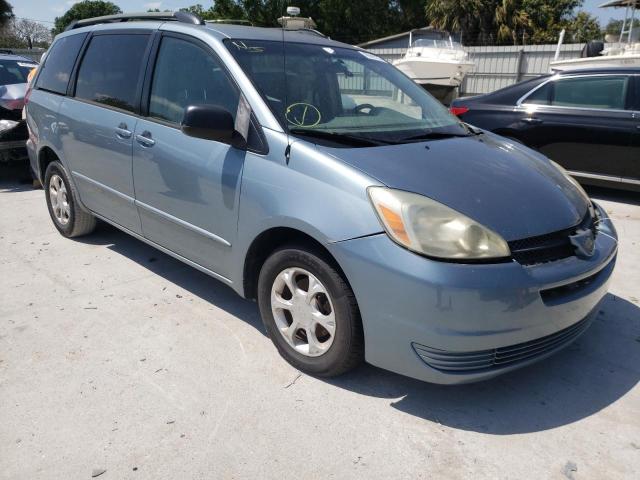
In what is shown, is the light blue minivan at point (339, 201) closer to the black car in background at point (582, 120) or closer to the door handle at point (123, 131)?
the door handle at point (123, 131)

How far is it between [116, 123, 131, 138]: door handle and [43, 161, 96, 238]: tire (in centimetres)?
109

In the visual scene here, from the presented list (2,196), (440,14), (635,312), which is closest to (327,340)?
(635,312)

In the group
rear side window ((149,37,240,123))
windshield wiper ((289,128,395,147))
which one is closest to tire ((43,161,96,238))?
rear side window ((149,37,240,123))

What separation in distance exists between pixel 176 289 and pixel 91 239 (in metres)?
1.59

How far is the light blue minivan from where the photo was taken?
236 cm

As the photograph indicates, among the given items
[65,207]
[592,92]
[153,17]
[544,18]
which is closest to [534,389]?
[153,17]

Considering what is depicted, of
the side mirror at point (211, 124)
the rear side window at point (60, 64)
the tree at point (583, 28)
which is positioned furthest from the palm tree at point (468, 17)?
the side mirror at point (211, 124)

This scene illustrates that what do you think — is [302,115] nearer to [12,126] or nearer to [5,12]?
[12,126]

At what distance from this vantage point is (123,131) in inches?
148

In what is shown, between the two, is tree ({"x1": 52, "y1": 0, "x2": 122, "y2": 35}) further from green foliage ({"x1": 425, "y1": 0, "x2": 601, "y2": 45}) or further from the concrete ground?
the concrete ground

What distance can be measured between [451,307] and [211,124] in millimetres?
Result: 1534

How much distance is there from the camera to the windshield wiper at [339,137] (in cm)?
284

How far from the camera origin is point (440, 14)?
109 ft

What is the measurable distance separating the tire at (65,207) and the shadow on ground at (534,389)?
2.27 meters
